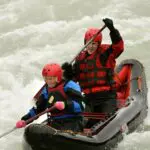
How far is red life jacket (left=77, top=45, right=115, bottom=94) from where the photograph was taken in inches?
287

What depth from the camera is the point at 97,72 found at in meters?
7.29

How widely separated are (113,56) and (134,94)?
0.88m

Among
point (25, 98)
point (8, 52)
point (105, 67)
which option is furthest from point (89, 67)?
point (8, 52)

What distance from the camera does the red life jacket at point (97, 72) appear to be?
7.29m

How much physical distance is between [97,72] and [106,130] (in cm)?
83

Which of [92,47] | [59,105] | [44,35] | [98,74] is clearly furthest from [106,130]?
[44,35]

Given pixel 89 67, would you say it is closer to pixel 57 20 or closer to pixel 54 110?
pixel 54 110

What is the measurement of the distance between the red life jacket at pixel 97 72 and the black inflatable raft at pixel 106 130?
402 millimetres

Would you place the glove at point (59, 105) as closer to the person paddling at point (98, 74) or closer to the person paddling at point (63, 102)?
the person paddling at point (63, 102)

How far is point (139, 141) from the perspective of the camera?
7.43m

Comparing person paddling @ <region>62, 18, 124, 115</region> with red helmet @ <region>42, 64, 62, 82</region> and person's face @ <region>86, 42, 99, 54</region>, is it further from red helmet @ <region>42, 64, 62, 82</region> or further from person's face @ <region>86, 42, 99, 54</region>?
red helmet @ <region>42, 64, 62, 82</region>

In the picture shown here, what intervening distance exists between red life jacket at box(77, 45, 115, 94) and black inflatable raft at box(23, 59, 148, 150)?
40cm

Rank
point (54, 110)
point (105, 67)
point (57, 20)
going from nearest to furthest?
point (54, 110), point (105, 67), point (57, 20)

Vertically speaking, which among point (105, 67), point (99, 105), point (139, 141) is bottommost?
point (139, 141)
